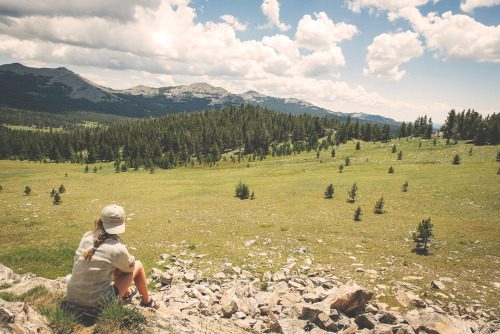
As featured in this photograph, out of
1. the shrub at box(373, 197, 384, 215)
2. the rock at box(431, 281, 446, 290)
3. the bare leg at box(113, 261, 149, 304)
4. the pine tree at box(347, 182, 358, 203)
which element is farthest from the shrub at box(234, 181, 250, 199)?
the bare leg at box(113, 261, 149, 304)

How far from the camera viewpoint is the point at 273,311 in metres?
9.69

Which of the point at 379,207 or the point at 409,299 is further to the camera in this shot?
the point at 379,207

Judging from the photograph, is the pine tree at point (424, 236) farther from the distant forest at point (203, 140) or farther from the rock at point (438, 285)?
the distant forest at point (203, 140)

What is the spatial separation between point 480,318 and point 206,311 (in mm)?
12170

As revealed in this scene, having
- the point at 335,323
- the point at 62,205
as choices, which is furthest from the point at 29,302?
the point at 62,205

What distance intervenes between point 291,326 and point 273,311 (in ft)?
4.61

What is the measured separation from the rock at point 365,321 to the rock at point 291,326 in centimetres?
203

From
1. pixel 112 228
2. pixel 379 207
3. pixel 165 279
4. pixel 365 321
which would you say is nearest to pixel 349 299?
pixel 365 321

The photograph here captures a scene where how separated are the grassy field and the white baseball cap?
1033 cm

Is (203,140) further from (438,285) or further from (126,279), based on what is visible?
(126,279)

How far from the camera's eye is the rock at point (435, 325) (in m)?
7.52

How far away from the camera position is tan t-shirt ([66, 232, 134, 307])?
6.06 m

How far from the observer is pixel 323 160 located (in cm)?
9538

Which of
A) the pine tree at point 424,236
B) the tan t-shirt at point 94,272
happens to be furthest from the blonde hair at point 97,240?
the pine tree at point 424,236
